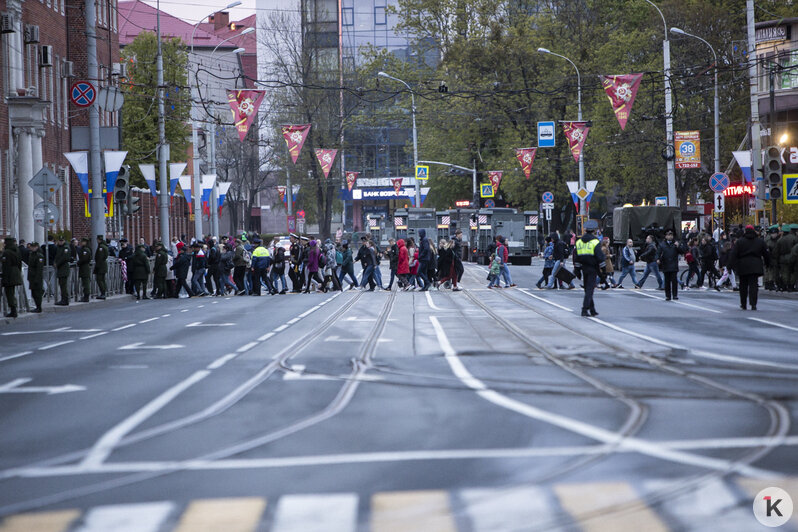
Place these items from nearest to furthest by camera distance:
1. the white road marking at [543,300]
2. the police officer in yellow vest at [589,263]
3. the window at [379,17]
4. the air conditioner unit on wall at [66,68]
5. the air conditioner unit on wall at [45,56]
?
the police officer in yellow vest at [589,263], the white road marking at [543,300], the air conditioner unit on wall at [45,56], the air conditioner unit on wall at [66,68], the window at [379,17]

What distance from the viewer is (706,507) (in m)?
6.04

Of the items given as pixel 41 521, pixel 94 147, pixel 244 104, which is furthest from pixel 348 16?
pixel 41 521

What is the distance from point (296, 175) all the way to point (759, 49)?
3009 cm

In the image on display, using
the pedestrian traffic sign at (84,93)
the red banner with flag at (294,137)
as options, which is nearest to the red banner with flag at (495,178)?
the red banner with flag at (294,137)

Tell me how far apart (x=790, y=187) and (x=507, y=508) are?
990 inches

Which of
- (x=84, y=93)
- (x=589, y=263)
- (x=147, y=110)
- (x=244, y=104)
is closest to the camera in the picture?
(x=589, y=263)

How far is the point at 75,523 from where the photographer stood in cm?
597

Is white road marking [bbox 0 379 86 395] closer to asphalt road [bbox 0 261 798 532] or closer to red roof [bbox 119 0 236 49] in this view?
asphalt road [bbox 0 261 798 532]

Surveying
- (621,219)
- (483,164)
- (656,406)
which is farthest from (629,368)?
(483,164)

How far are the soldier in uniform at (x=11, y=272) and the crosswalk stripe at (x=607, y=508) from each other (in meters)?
19.6

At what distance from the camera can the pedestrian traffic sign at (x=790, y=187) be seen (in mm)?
29156

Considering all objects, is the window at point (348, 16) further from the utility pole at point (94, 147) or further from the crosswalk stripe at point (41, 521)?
the crosswalk stripe at point (41, 521)

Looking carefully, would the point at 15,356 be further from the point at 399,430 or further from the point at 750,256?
the point at 750,256

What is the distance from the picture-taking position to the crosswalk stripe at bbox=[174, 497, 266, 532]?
19.1 ft
